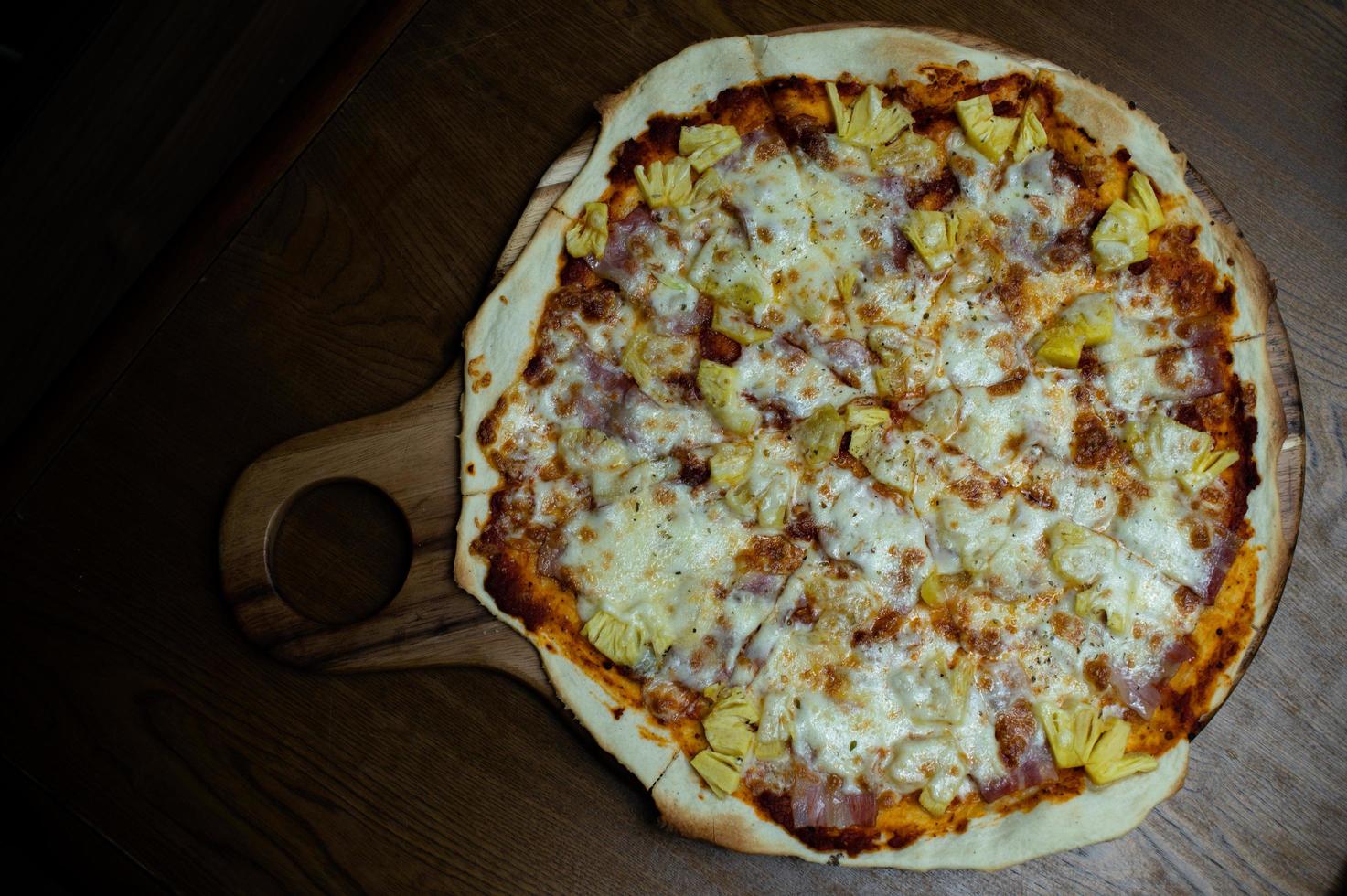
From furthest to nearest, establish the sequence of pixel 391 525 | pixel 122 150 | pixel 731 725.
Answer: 1. pixel 122 150
2. pixel 391 525
3. pixel 731 725

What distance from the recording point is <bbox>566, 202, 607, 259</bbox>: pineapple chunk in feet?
8.42

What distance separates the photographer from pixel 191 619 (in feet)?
8.86

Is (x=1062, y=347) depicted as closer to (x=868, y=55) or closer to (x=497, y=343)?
(x=868, y=55)

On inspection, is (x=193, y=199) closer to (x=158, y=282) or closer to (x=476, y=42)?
(x=158, y=282)

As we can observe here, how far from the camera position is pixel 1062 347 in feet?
8.30

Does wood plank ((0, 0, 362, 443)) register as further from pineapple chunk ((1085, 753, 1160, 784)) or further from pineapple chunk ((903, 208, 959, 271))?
pineapple chunk ((1085, 753, 1160, 784))

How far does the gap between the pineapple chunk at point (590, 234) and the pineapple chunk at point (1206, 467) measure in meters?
1.85

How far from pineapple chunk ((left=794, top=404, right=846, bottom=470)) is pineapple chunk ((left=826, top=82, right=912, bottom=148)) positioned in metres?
0.83

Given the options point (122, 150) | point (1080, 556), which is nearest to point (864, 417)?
point (1080, 556)

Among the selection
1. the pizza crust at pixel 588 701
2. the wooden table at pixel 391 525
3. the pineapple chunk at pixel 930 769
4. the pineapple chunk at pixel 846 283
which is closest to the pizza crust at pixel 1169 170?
the wooden table at pixel 391 525

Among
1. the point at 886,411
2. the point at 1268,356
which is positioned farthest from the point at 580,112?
the point at 1268,356

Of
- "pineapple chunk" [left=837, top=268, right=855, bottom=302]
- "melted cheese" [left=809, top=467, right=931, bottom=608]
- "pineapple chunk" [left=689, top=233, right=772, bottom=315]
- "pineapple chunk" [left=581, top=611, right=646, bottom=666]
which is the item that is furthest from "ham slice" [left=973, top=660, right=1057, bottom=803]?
"pineapple chunk" [left=689, top=233, right=772, bottom=315]

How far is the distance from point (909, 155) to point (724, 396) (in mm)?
938

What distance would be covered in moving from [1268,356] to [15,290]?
440 centimetres
